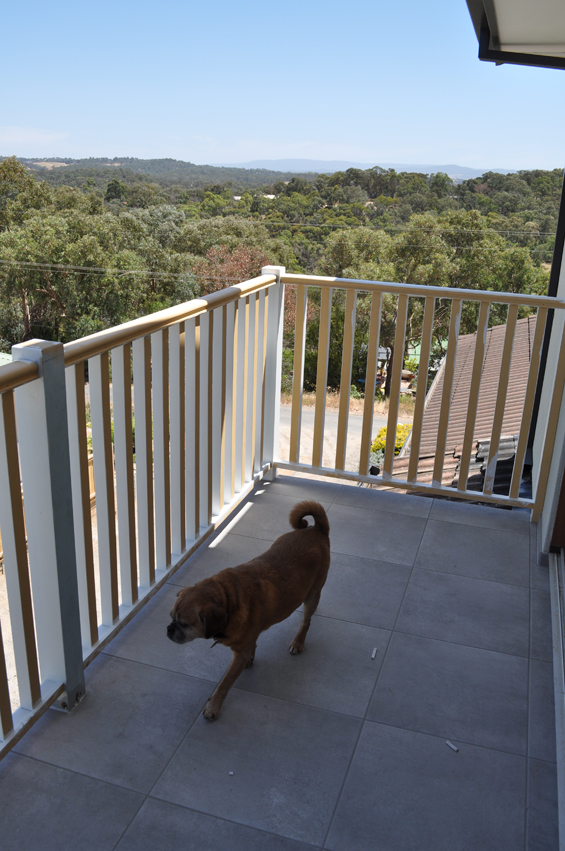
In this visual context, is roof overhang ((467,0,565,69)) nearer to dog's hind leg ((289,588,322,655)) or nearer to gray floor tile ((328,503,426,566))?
gray floor tile ((328,503,426,566))

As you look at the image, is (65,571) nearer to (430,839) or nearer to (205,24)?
(430,839)

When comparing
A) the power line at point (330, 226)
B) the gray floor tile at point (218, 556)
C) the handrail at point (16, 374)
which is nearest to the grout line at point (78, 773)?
the gray floor tile at point (218, 556)

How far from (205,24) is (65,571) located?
5342 centimetres

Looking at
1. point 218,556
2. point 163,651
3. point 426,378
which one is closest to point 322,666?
point 163,651

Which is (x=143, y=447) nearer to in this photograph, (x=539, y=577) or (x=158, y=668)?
(x=158, y=668)

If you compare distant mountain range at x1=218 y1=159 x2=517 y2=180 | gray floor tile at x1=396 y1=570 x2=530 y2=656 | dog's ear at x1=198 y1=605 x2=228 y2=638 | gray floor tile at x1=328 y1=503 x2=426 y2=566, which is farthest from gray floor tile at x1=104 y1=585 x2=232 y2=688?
distant mountain range at x1=218 y1=159 x2=517 y2=180

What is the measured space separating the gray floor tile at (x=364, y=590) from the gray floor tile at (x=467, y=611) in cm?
4

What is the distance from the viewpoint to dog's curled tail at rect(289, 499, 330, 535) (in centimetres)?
204

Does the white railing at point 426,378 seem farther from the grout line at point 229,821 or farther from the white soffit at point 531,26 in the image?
the grout line at point 229,821

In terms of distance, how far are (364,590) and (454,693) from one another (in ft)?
1.80

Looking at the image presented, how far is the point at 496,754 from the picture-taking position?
173 cm

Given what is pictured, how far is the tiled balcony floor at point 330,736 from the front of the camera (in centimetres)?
150

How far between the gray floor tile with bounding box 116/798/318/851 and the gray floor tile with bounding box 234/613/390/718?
0.44m

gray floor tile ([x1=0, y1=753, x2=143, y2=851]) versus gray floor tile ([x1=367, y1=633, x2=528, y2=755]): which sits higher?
gray floor tile ([x1=0, y1=753, x2=143, y2=851])
